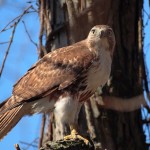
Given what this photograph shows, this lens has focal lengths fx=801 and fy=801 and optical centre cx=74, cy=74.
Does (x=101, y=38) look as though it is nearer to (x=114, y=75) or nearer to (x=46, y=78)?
(x=46, y=78)

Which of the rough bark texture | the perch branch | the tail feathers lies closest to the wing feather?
the tail feathers

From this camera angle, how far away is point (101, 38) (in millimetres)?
6570

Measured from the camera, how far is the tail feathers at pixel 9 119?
20.9ft

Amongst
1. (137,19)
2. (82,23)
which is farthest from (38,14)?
(82,23)

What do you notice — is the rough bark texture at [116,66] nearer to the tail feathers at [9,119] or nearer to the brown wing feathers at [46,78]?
the brown wing feathers at [46,78]

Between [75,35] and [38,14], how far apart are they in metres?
2.34

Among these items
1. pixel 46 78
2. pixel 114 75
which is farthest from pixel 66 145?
pixel 114 75

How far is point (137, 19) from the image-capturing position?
7.52m

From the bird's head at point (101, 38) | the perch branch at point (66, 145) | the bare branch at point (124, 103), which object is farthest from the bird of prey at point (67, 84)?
the perch branch at point (66, 145)

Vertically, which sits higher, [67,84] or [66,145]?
[67,84]

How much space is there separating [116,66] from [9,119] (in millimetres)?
1422

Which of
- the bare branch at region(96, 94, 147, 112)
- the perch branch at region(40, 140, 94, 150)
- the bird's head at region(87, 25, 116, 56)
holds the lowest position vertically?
the perch branch at region(40, 140, 94, 150)

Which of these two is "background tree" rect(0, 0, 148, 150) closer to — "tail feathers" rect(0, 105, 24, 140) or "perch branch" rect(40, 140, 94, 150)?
"tail feathers" rect(0, 105, 24, 140)

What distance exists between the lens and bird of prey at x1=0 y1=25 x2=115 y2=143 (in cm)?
632
